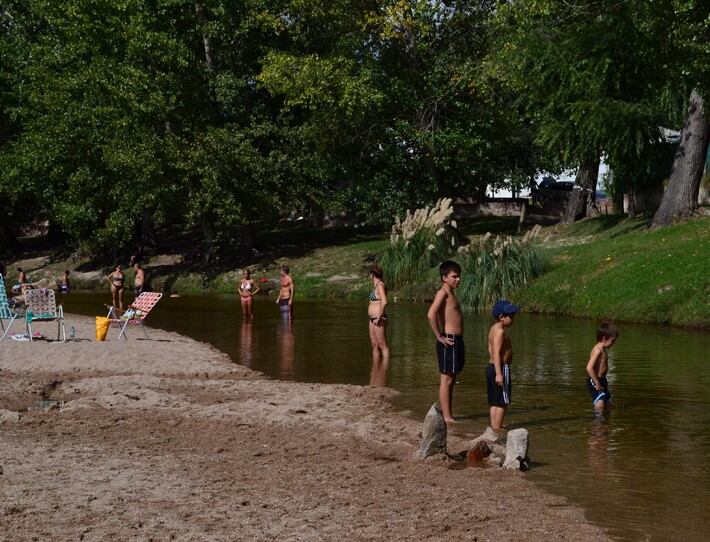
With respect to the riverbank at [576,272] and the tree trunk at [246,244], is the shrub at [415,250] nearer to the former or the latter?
the riverbank at [576,272]

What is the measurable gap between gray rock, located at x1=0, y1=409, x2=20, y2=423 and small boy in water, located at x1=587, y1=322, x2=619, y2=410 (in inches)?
280

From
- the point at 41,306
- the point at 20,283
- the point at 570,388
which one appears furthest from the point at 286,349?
the point at 20,283

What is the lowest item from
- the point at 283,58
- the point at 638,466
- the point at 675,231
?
the point at 638,466

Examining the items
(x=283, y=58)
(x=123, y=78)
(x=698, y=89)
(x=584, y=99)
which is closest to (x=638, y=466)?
(x=698, y=89)

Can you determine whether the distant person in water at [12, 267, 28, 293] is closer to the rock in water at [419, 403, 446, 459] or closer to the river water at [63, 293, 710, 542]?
the river water at [63, 293, 710, 542]

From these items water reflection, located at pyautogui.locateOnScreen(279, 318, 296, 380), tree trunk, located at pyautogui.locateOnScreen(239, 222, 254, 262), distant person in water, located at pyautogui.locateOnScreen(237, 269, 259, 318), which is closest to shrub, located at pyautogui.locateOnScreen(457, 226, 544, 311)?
water reflection, located at pyautogui.locateOnScreen(279, 318, 296, 380)

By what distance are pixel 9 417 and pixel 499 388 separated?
5705 mm

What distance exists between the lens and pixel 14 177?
172 ft

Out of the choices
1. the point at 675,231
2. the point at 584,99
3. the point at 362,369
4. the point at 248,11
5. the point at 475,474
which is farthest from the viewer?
the point at 248,11

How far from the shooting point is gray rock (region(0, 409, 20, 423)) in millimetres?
13102

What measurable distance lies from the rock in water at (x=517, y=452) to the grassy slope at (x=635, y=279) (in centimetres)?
1574

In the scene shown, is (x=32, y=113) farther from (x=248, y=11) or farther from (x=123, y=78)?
(x=248, y=11)

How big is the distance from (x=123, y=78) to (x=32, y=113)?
7.71m

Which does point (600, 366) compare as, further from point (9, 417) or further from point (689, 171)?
point (689, 171)
